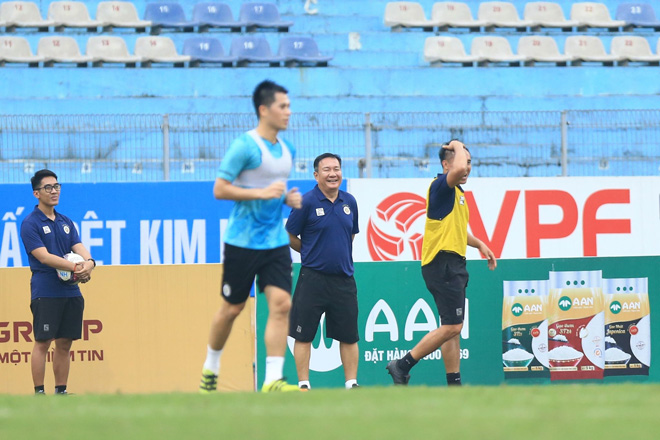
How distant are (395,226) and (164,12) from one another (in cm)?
990

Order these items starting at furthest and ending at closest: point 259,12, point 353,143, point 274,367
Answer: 1. point 259,12
2. point 353,143
3. point 274,367

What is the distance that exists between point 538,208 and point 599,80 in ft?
25.0

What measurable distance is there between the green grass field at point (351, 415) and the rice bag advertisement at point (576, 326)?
4.71 meters

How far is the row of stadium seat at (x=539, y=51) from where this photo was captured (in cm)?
1975

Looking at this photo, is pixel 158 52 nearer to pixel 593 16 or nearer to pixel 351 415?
pixel 593 16

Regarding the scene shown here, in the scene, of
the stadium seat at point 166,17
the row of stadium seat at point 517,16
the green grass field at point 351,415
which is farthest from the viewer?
the row of stadium seat at point 517,16

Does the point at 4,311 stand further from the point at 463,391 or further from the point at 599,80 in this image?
the point at 599,80

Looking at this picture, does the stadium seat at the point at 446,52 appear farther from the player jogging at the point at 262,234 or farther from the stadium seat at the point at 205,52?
the player jogging at the point at 262,234

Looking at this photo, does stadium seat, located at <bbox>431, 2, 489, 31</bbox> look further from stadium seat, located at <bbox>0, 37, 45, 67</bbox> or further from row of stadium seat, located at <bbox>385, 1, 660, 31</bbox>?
stadium seat, located at <bbox>0, 37, 45, 67</bbox>

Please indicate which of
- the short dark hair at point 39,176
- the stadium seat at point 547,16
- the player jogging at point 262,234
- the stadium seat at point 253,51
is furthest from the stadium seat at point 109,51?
the player jogging at point 262,234

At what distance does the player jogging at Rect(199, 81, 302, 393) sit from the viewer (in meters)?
6.08

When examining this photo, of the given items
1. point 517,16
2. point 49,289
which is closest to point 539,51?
point 517,16

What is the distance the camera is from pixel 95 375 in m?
9.96

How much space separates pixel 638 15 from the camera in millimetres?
22203
